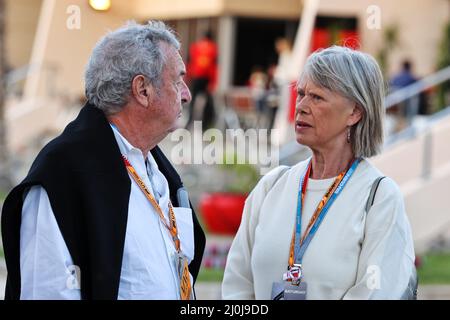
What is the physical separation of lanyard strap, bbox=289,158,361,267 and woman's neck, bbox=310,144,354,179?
3cm

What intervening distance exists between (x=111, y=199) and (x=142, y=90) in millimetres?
440

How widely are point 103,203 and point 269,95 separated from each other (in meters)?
16.7

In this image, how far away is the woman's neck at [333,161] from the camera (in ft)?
13.7

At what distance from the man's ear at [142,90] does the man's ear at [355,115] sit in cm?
75

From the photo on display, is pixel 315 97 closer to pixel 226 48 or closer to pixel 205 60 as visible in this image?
pixel 205 60

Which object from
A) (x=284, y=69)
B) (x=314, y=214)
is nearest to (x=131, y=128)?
(x=314, y=214)

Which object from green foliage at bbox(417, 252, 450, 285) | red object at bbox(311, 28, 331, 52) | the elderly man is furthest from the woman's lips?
red object at bbox(311, 28, 331, 52)

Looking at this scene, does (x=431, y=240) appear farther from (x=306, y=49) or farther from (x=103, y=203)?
(x=103, y=203)

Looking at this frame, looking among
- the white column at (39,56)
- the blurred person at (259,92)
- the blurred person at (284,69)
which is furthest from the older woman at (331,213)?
the white column at (39,56)

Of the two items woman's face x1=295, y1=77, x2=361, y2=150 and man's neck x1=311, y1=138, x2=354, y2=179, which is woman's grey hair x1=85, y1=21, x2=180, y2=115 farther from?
man's neck x1=311, y1=138, x2=354, y2=179

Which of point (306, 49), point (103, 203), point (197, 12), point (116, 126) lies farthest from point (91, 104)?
point (197, 12)

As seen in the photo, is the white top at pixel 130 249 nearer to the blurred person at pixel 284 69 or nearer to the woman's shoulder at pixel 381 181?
the woman's shoulder at pixel 381 181

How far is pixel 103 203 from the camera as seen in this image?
12.6 feet

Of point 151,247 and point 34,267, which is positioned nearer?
point 34,267
